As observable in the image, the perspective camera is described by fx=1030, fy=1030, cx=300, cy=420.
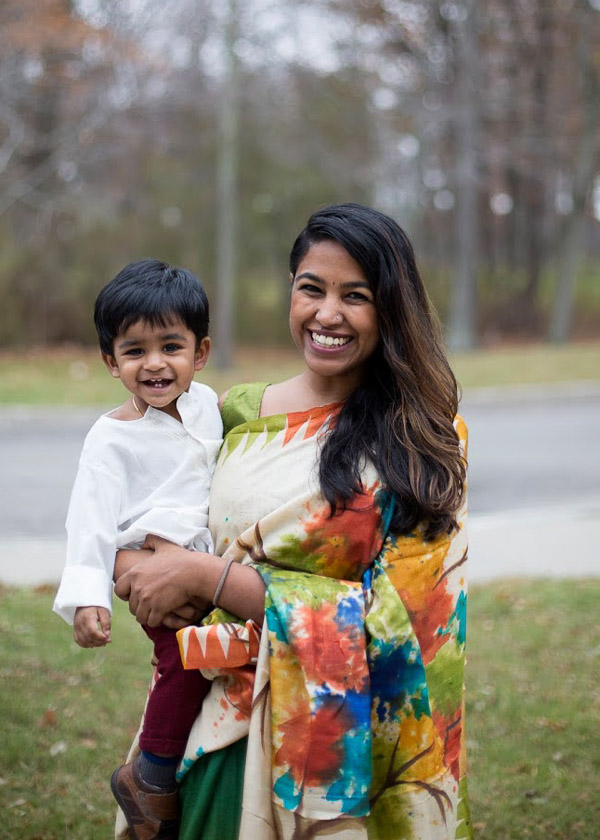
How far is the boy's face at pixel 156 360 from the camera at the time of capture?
232 cm

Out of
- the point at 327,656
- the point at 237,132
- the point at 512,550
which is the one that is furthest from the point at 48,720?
the point at 237,132

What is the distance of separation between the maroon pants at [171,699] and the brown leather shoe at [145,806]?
10 cm

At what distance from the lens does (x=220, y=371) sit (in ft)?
55.4

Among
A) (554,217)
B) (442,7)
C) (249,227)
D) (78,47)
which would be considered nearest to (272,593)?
(78,47)

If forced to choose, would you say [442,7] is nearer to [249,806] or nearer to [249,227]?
[249,227]

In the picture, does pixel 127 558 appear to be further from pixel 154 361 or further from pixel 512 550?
Answer: pixel 512 550

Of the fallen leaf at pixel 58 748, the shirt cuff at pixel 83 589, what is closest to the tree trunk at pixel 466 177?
the fallen leaf at pixel 58 748

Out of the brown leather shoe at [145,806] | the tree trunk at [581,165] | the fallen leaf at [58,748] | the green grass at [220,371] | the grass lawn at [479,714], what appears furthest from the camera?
the tree trunk at [581,165]

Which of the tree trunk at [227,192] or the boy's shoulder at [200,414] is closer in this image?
the boy's shoulder at [200,414]

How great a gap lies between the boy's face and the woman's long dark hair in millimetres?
349

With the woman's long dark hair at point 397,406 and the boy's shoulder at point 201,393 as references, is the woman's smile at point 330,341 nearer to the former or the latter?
the woman's long dark hair at point 397,406

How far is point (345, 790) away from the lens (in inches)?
83.8

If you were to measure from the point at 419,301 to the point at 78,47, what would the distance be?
→ 16.7m

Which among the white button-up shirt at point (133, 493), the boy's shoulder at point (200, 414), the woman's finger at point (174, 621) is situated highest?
the boy's shoulder at point (200, 414)
